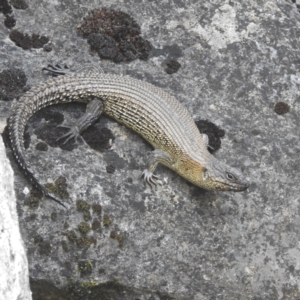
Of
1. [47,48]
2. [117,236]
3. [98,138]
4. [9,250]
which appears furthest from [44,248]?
[47,48]

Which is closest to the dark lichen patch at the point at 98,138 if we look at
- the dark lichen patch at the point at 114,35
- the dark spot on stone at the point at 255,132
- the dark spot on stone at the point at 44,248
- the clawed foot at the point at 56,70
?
the clawed foot at the point at 56,70

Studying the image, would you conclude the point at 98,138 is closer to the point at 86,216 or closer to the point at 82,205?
the point at 82,205

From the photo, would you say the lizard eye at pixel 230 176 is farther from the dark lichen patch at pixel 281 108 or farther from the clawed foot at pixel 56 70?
the clawed foot at pixel 56 70

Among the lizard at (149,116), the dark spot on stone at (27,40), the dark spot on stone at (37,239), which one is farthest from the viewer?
the dark spot on stone at (27,40)

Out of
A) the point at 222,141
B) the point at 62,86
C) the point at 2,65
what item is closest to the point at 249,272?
the point at 222,141

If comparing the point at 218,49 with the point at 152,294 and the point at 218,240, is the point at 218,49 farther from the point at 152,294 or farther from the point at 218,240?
the point at 152,294

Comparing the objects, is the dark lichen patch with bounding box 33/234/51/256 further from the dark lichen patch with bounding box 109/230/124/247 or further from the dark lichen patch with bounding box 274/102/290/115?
the dark lichen patch with bounding box 274/102/290/115
